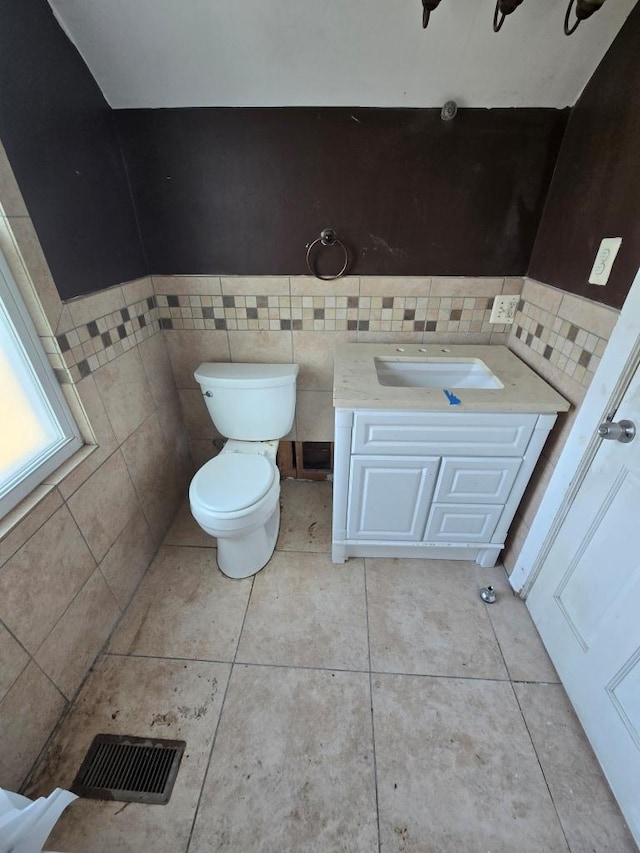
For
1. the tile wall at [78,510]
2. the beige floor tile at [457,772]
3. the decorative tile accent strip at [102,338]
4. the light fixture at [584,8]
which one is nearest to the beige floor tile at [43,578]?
the tile wall at [78,510]

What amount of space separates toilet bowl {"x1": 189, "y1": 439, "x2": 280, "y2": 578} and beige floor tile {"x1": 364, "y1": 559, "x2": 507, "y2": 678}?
20.1 inches

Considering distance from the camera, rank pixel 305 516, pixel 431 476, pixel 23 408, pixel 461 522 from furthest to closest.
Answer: pixel 305 516 → pixel 461 522 → pixel 431 476 → pixel 23 408

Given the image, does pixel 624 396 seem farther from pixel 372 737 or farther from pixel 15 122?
pixel 15 122

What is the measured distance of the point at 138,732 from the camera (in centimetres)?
109

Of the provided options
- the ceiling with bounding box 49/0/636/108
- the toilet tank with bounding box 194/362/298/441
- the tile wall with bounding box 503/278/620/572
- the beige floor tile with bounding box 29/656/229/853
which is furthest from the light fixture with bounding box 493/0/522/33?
the beige floor tile with bounding box 29/656/229/853

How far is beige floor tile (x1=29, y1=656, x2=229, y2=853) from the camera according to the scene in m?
0.92

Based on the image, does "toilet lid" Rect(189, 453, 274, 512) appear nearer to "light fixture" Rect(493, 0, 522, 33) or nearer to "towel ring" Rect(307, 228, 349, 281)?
"towel ring" Rect(307, 228, 349, 281)

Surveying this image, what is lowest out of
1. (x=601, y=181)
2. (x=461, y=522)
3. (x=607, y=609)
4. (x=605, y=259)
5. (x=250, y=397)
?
(x=461, y=522)

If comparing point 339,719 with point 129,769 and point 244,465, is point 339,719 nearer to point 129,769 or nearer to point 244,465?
point 129,769

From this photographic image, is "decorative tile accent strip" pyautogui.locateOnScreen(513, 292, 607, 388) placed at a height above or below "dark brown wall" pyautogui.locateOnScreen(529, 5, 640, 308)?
below

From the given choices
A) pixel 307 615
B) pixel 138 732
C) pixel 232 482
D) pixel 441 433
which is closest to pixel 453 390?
pixel 441 433

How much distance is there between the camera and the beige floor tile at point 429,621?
1264mm

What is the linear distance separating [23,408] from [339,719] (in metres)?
1.34

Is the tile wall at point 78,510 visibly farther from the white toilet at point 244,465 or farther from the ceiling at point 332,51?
the ceiling at point 332,51
